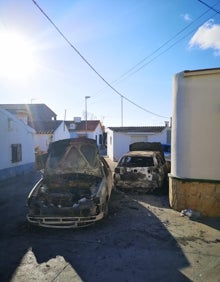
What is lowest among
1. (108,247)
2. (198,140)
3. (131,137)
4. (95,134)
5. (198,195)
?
(108,247)

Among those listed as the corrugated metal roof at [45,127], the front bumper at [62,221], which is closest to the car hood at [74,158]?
the front bumper at [62,221]

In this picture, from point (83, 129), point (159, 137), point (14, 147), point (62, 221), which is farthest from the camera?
point (83, 129)

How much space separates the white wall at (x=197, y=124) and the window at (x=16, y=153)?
11.2 meters

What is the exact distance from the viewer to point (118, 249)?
522 centimetres

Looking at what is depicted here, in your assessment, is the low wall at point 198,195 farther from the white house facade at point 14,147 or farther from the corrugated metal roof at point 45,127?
the corrugated metal roof at point 45,127

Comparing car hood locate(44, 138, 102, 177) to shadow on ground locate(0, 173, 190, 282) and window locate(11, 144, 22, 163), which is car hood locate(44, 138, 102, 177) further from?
window locate(11, 144, 22, 163)

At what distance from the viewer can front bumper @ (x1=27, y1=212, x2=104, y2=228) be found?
6.20 meters

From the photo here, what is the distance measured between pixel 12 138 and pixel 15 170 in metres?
1.88

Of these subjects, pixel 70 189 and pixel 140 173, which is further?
pixel 140 173

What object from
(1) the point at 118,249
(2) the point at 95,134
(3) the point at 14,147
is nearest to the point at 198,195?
(1) the point at 118,249

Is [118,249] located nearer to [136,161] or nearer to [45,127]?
[136,161]

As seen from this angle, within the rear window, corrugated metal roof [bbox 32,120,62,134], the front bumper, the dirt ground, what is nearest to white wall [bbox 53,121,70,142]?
corrugated metal roof [bbox 32,120,62,134]

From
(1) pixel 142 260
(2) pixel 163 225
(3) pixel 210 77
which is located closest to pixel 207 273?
(1) pixel 142 260

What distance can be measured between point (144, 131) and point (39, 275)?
2096 cm
